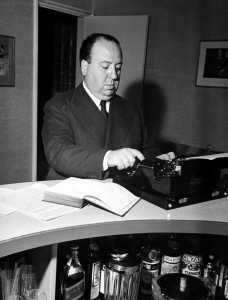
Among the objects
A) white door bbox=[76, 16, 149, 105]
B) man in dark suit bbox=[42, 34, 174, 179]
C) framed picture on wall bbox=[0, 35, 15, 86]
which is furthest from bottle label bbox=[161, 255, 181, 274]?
white door bbox=[76, 16, 149, 105]

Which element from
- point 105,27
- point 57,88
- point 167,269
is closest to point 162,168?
point 167,269

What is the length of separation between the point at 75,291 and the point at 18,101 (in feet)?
9.41

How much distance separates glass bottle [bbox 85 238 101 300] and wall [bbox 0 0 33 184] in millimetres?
2607

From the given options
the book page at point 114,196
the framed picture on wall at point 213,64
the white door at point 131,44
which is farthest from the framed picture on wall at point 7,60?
the book page at point 114,196

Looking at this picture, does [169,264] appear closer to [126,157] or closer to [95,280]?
[95,280]

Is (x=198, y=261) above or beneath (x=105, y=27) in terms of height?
beneath

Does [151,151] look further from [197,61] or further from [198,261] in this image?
[197,61]

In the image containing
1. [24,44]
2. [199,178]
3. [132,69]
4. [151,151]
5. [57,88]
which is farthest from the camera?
[57,88]

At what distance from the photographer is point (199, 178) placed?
1.48m

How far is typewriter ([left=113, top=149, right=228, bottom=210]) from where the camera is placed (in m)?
1.39

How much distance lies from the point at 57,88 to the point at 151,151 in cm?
428

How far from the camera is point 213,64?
3.97m

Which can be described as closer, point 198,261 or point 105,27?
point 198,261

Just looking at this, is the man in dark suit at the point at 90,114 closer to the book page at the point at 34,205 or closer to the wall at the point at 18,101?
the book page at the point at 34,205
